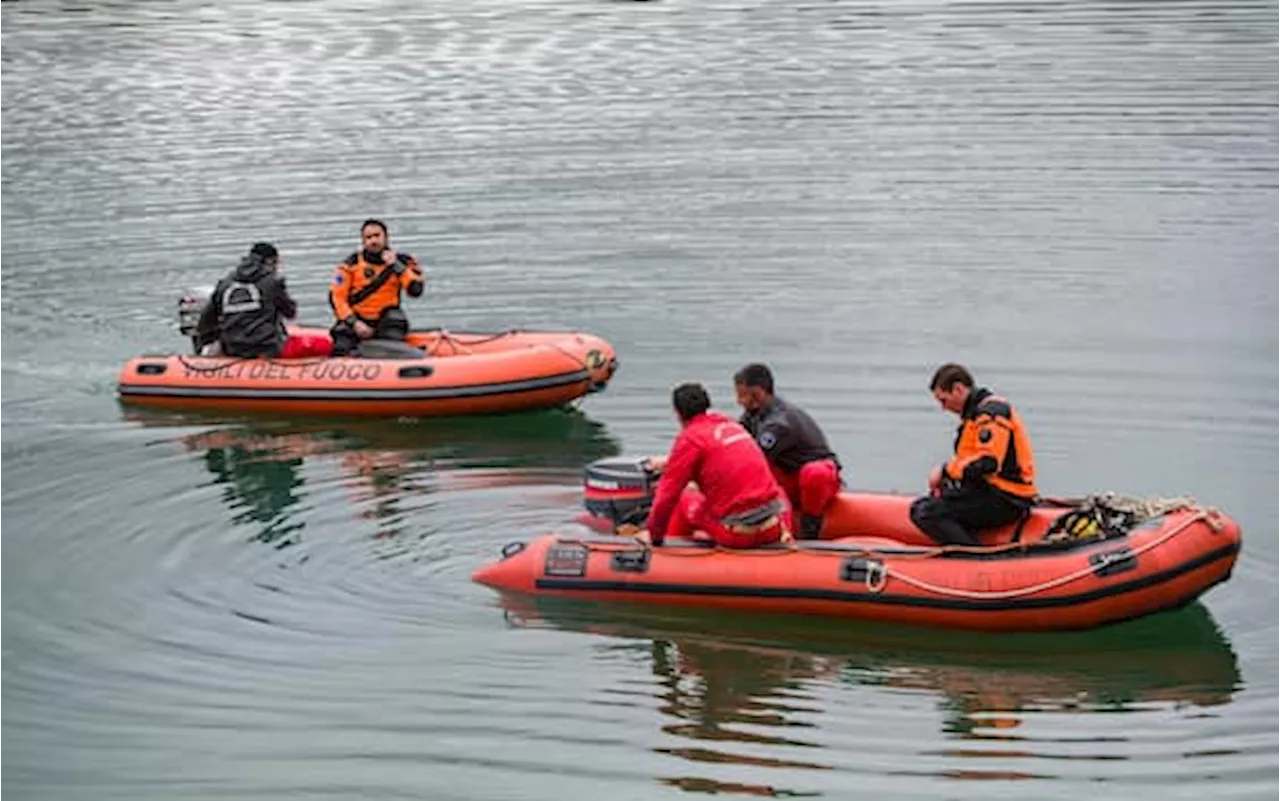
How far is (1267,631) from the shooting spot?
43.7ft

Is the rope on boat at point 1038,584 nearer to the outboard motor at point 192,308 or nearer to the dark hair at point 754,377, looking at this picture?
the dark hair at point 754,377

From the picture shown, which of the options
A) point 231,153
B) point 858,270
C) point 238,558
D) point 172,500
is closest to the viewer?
point 238,558

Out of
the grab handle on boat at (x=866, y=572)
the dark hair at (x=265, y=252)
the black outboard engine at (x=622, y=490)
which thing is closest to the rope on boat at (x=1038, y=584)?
the grab handle on boat at (x=866, y=572)

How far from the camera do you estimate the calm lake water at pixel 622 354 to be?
1214cm

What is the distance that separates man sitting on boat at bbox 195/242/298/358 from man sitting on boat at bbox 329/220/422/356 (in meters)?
0.48

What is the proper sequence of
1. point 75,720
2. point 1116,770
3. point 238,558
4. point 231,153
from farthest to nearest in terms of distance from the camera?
point 231,153, point 238,558, point 75,720, point 1116,770

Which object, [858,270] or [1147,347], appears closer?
[1147,347]

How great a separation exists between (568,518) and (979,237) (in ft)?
33.4

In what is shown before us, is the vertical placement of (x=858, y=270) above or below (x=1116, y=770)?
above

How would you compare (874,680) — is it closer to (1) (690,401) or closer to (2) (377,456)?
(1) (690,401)

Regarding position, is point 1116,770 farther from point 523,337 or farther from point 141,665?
point 523,337

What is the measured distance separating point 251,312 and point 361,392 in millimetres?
1307

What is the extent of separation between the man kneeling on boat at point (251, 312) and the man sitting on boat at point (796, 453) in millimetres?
6229

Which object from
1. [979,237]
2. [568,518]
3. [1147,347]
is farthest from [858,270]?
[568,518]
